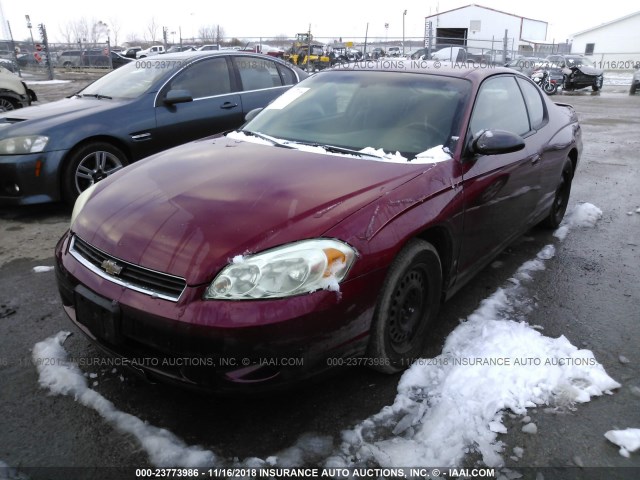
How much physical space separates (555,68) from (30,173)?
2381 centimetres

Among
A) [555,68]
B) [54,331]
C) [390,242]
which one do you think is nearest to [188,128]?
[54,331]

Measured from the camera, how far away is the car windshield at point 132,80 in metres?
5.47

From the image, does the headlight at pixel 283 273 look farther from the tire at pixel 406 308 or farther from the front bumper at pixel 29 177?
the front bumper at pixel 29 177

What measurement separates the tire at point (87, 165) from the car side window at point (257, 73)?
1882 mm

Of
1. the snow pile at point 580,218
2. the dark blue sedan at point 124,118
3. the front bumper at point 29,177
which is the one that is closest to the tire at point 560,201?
the snow pile at point 580,218

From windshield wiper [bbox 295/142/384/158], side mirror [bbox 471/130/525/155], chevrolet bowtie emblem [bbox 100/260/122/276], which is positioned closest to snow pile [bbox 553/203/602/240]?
side mirror [bbox 471/130/525/155]

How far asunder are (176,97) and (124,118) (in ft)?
1.88

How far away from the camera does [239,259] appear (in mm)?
1992

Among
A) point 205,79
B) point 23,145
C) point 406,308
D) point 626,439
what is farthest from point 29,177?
point 626,439

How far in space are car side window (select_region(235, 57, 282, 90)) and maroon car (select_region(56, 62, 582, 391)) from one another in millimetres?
2862

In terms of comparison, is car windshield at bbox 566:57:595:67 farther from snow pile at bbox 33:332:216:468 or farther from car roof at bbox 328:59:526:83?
snow pile at bbox 33:332:216:468

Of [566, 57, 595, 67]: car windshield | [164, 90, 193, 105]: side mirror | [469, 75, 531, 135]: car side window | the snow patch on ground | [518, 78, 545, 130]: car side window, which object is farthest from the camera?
[566, 57, 595, 67]: car windshield

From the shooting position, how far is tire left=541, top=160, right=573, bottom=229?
479 centimetres

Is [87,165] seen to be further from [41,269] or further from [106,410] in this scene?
[106,410]
